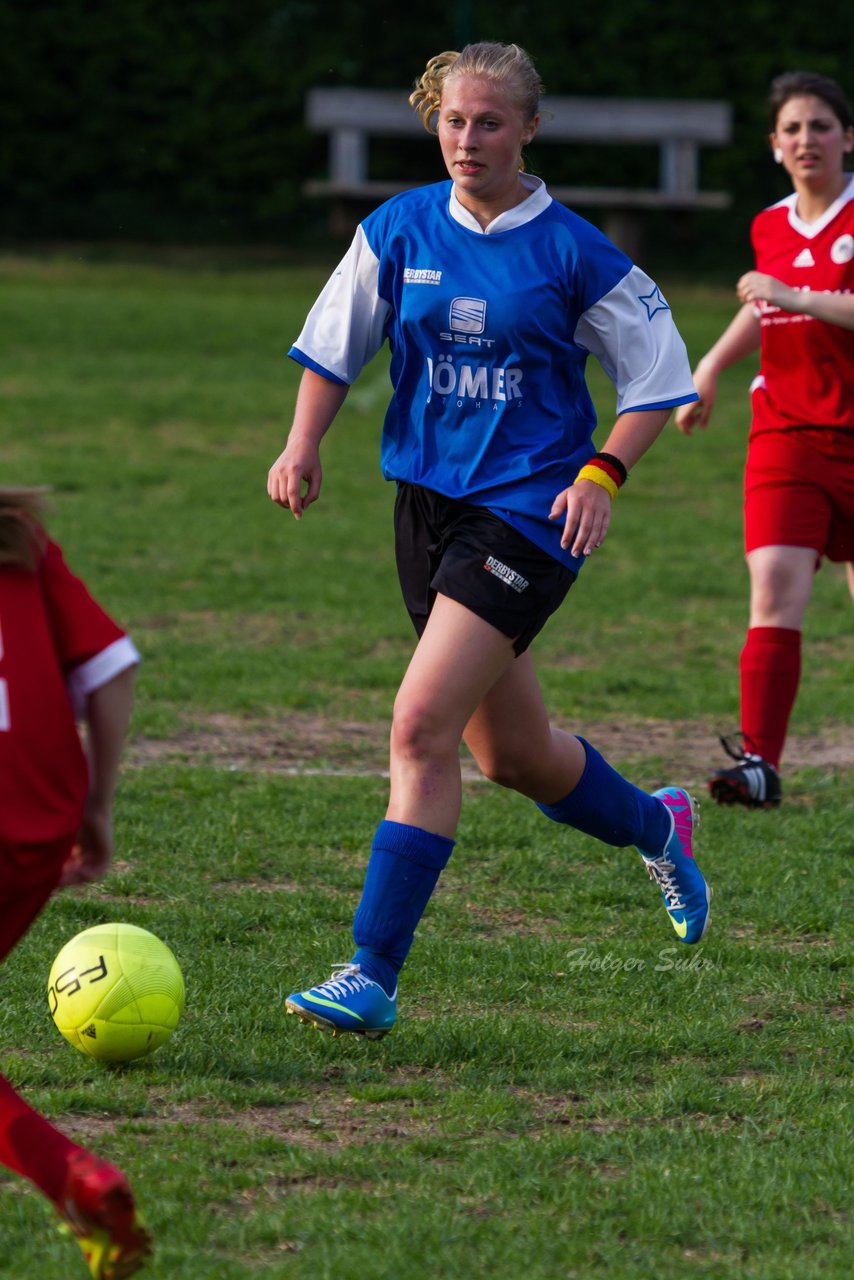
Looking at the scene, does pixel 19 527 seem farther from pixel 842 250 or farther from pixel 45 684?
pixel 842 250

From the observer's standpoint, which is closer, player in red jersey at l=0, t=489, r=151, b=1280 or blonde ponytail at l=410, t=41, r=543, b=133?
player in red jersey at l=0, t=489, r=151, b=1280

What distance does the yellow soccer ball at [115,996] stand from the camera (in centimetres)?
367

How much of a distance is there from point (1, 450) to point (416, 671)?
30.4ft

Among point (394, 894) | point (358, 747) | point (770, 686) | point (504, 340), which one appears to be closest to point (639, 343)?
point (504, 340)

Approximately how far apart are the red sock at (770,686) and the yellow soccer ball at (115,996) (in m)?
2.85

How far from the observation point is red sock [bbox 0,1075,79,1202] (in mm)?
2750

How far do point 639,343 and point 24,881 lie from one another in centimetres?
197

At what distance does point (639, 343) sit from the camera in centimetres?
407

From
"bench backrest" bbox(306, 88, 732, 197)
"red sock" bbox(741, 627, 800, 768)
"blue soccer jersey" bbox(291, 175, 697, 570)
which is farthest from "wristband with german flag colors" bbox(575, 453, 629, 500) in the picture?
"bench backrest" bbox(306, 88, 732, 197)

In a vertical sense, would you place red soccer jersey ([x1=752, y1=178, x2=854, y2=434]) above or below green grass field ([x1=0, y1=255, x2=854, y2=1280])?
above

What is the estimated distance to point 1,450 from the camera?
1263cm

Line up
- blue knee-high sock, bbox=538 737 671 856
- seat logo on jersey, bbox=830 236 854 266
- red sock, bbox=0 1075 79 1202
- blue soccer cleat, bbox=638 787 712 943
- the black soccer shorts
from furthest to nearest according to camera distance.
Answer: seat logo on jersey, bbox=830 236 854 266, blue soccer cleat, bbox=638 787 712 943, blue knee-high sock, bbox=538 737 671 856, the black soccer shorts, red sock, bbox=0 1075 79 1202

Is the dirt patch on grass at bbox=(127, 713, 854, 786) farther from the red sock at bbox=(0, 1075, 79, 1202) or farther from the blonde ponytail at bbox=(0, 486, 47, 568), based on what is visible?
the blonde ponytail at bbox=(0, 486, 47, 568)

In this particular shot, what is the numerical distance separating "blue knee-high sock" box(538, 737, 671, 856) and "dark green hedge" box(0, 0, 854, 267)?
72.8ft
